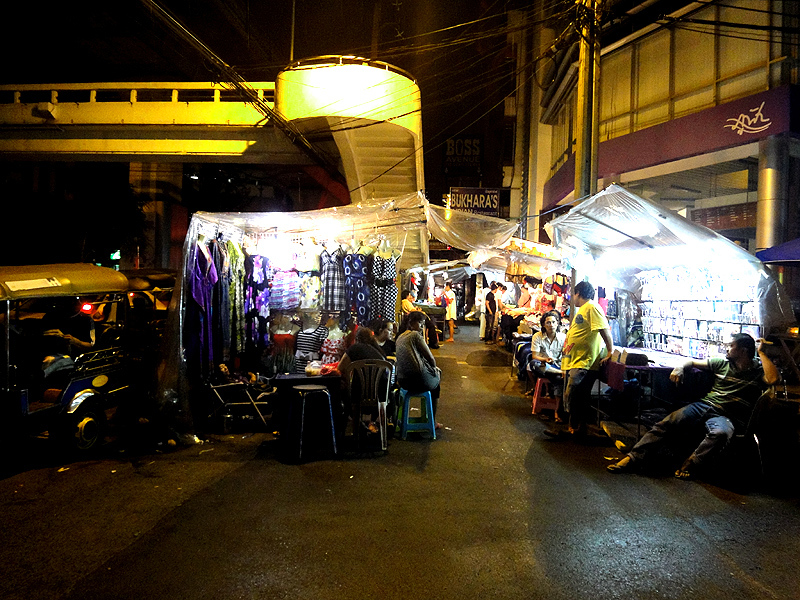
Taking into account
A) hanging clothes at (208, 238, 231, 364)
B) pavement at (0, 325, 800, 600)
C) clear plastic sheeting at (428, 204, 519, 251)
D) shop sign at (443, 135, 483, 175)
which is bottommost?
pavement at (0, 325, 800, 600)

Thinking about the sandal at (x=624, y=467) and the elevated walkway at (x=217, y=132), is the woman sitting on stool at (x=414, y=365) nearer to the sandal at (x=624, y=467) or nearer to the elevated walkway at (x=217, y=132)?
the sandal at (x=624, y=467)

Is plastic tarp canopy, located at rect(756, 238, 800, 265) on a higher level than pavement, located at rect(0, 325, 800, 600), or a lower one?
higher

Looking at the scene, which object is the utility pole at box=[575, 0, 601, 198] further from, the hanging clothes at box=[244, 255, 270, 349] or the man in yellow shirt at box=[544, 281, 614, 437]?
the hanging clothes at box=[244, 255, 270, 349]

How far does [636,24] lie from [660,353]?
31.4 feet

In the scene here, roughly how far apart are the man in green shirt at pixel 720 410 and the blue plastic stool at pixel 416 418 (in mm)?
2417

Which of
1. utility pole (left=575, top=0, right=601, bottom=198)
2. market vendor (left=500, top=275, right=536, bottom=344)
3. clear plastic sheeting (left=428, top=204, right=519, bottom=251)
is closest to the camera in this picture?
clear plastic sheeting (left=428, top=204, right=519, bottom=251)

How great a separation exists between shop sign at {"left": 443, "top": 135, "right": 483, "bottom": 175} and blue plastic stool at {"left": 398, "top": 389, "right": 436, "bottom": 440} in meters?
20.0

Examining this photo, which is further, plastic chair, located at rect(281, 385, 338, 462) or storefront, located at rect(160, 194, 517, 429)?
storefront, located at rect(160, 194, 517, 429)

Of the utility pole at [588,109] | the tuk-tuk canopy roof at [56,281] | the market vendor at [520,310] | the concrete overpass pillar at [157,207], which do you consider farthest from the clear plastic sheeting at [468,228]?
the concrete overpass pillar at [157,207]

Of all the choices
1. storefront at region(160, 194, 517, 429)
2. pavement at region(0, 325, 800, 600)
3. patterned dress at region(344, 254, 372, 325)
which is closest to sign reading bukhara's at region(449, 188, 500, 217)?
storefront at region(160, 194, 517, 429)

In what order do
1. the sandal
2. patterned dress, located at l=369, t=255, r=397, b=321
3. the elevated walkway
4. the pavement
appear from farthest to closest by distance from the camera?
the elevated walkway → patterned dress, located at l=369, t=255, r=397, b=321 → the sandal → the pavement

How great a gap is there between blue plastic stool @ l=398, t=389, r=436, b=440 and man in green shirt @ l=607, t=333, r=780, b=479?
2.42m

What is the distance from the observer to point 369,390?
22.7ft

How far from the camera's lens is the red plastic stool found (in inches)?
351
